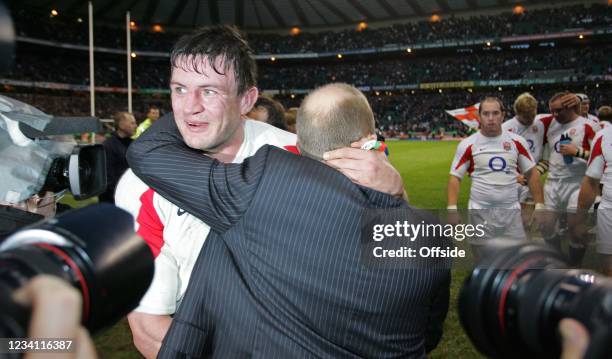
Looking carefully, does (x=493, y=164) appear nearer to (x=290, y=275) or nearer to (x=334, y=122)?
(x=334, y=122)

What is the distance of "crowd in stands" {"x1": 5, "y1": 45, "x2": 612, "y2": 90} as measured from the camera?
1453 inches

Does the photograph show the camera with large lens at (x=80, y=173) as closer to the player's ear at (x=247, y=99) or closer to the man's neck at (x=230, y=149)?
the man's neck at (x=230, y=149)

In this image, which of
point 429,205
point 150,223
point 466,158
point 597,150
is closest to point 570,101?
point 466,158

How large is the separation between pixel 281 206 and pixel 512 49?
43.9 metres

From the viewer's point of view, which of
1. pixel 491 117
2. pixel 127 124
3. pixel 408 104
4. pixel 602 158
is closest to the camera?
pixel 602 158

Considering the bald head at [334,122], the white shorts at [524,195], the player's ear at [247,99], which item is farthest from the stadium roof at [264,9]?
the bald head at [334,122]

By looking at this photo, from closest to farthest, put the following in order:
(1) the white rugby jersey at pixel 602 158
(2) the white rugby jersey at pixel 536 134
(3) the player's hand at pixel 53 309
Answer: (3) the player's hand at pixel 53 309
(1) the white rugby jersey at pixel 602 158
(2) the white rugby jersey at pixel 536 134

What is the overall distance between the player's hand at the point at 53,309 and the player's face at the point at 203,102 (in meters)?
1.09

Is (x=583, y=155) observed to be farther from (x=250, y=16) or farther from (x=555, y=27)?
(x=250, y=16)

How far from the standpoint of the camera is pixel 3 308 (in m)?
0.55

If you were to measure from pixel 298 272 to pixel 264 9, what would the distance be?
43682 millimetres

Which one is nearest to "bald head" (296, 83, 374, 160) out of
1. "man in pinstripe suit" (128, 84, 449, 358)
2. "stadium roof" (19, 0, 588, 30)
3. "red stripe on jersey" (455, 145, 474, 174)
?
"man in pinstripe suit" (128, 84, 449, 358)

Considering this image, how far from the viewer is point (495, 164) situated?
508 centimetres

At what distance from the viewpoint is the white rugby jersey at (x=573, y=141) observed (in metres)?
5.38
